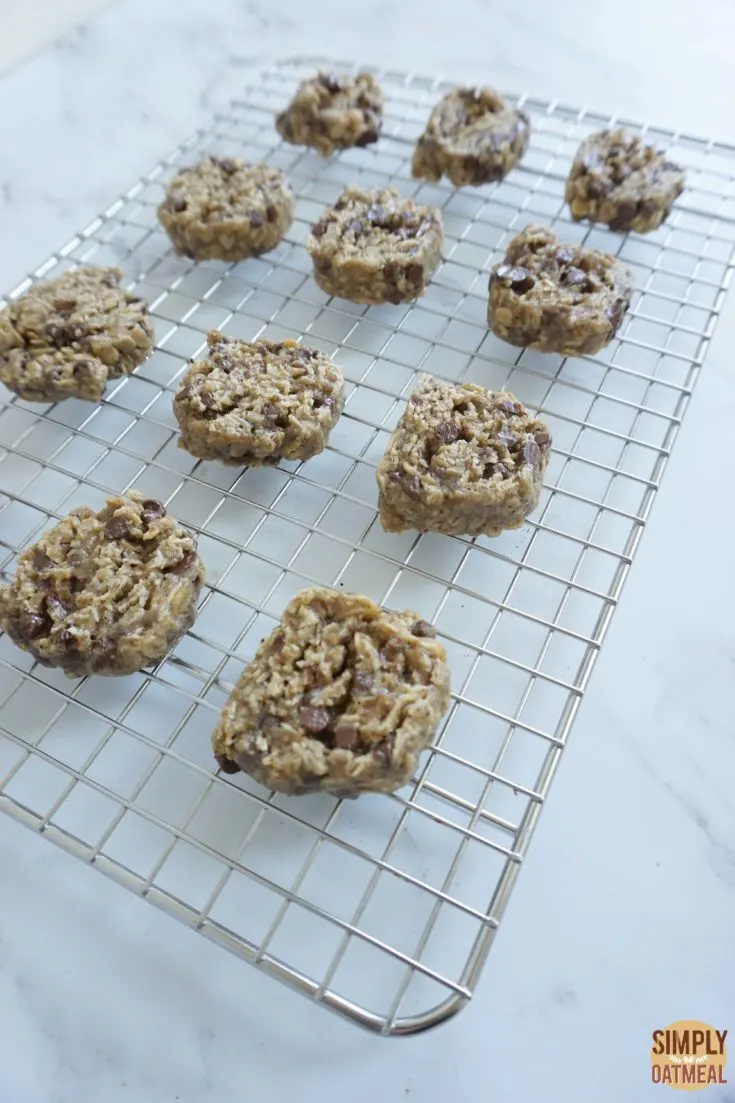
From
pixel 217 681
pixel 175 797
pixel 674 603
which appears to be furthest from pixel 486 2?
pixel 175 797

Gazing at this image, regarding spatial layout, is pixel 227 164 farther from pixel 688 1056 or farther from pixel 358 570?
pixel 688 1056

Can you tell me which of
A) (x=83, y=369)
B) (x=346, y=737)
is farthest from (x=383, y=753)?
(x=83, y=369)

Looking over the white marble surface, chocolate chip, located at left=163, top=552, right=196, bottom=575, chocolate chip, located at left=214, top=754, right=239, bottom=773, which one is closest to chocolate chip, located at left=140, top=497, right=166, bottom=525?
chocolate chip, located at left=163, top=552, right=196, bottom=575

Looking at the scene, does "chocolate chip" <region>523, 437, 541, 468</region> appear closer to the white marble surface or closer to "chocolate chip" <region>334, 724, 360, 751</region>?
the white marble surface

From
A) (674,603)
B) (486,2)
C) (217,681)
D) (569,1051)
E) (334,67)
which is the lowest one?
(569,1051)

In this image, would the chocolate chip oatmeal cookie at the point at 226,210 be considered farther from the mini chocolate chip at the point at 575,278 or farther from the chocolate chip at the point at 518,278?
the mini chocolate chip at the point at 575,278

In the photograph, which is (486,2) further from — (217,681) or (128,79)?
(217,681)
